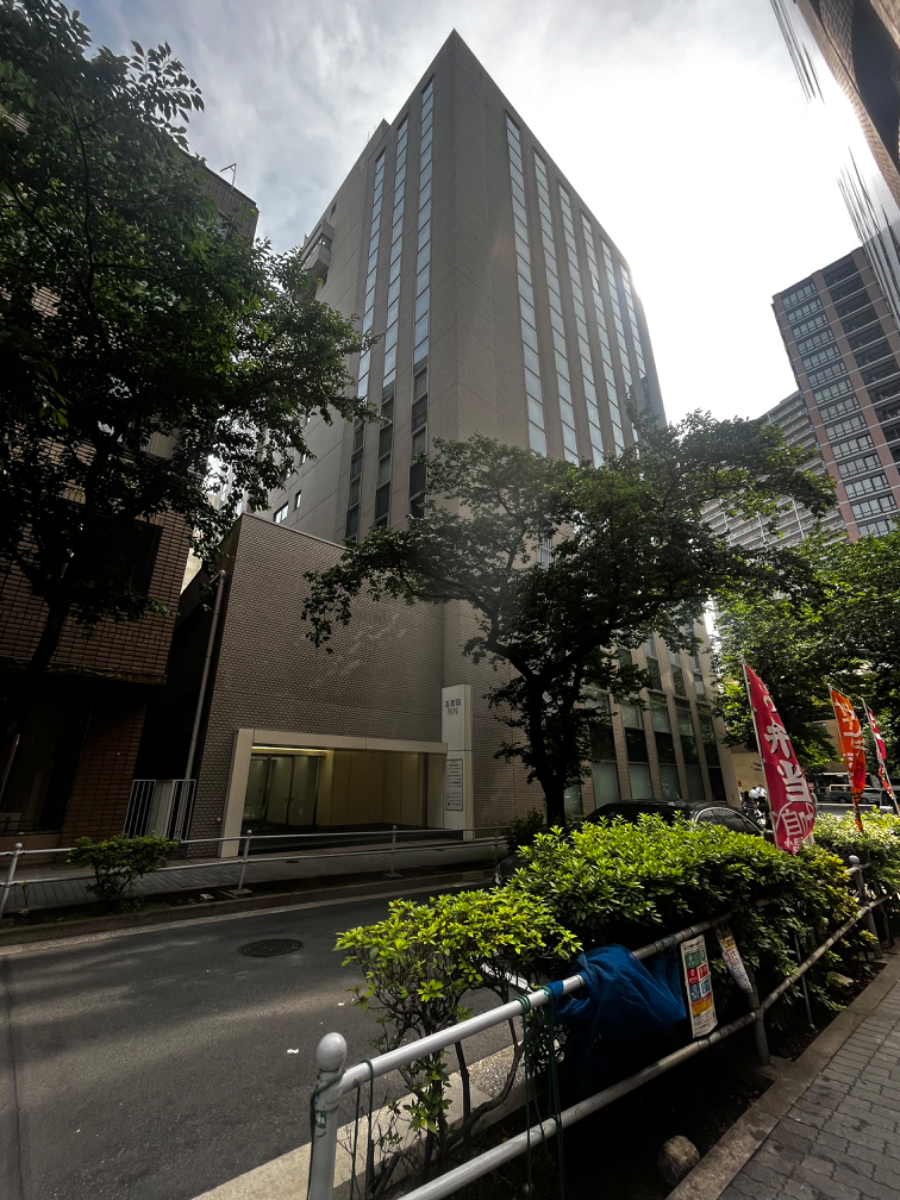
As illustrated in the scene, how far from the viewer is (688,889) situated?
3.92 metres

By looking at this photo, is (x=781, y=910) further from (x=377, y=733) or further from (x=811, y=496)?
(x=377, y=733)

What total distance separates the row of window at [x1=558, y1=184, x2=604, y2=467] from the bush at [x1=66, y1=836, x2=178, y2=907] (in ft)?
90.8

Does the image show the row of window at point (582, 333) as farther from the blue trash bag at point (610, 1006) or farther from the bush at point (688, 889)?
the blue trash bag at point (610, 1006)

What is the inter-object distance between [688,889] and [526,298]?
106ft

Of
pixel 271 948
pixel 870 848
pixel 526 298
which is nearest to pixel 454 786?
pixel 271 948

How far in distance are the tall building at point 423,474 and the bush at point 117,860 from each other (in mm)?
5608

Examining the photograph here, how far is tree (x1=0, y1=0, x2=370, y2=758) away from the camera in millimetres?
6578

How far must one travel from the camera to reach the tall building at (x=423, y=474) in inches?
657

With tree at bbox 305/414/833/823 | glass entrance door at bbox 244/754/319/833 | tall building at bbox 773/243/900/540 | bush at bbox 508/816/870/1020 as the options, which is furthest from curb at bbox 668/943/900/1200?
tall building at bbox 773/243/900/540

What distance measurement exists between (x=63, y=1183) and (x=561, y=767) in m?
12.4

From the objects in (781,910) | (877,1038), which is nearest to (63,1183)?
(781,910)

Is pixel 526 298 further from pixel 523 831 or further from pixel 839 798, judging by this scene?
pixel 839 798

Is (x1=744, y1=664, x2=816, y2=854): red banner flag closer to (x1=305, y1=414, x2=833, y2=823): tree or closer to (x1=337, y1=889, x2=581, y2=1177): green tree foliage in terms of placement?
(x1=337, y1=889, x2=581, y2=1177): green tree foliage

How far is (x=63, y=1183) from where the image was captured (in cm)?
278
